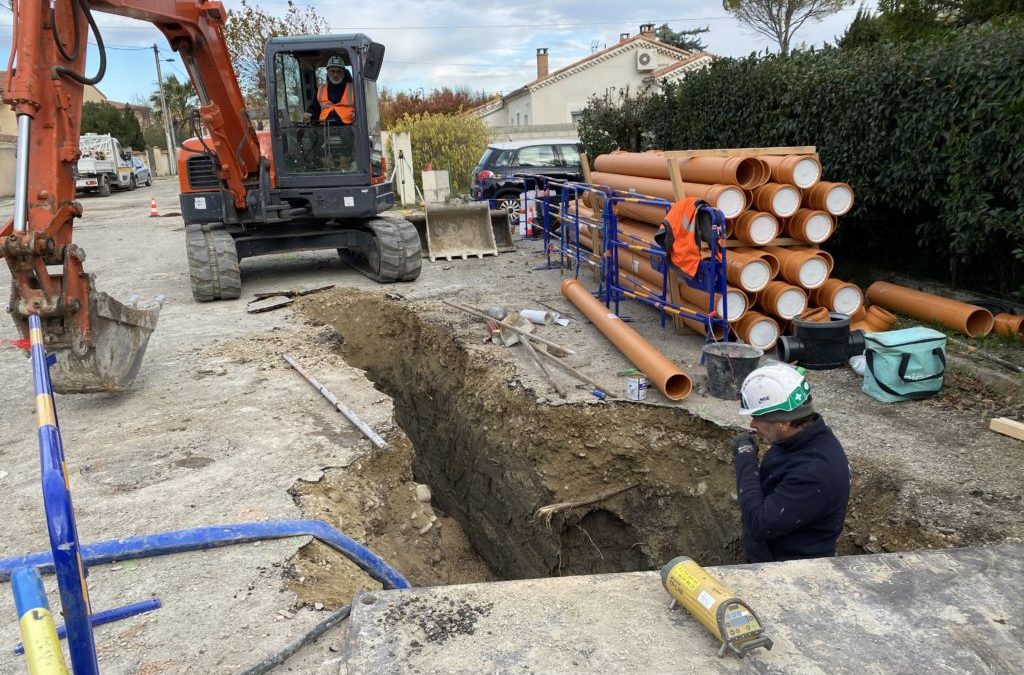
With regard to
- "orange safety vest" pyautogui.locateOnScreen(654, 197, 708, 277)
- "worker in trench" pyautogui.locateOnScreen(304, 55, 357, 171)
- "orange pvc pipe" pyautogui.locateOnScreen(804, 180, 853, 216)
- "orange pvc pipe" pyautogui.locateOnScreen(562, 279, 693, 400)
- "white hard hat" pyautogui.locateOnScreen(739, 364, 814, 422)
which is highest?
"worker in trench" pyautogui.locateOnScreen(304, 55, 357, 171)

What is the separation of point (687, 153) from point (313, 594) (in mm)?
6547

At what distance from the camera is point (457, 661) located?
8.77 ft

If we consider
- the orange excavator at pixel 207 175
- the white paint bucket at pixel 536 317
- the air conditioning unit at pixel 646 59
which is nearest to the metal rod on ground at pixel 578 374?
the white paint bucket at pixel 536 317

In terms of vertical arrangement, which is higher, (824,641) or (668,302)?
(668,302)

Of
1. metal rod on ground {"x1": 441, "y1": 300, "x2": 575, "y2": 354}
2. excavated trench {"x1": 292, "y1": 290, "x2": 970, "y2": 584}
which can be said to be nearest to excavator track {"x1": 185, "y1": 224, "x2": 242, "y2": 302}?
metal rod on ground {"x1": 441, "y1": 300, "x2": 575, "y2": 354}

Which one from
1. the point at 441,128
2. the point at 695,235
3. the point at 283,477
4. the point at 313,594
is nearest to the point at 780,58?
the point at 695,235

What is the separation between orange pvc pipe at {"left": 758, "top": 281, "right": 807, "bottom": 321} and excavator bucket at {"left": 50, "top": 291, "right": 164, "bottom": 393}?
574cm

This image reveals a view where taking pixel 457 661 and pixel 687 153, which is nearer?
pixel 457 661

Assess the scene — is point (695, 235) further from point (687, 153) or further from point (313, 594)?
point (313, 594)

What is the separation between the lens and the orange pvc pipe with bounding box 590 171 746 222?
6844 mm

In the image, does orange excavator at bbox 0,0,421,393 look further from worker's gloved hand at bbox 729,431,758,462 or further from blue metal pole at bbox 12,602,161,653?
worker's gloved hand at bbox 729,431,758,462

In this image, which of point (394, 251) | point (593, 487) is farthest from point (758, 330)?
point (394, 251)

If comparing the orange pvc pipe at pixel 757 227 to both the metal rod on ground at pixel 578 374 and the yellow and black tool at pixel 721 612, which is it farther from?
the yellow and black tool at pixel 721 612

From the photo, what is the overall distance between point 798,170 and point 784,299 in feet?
4.25
